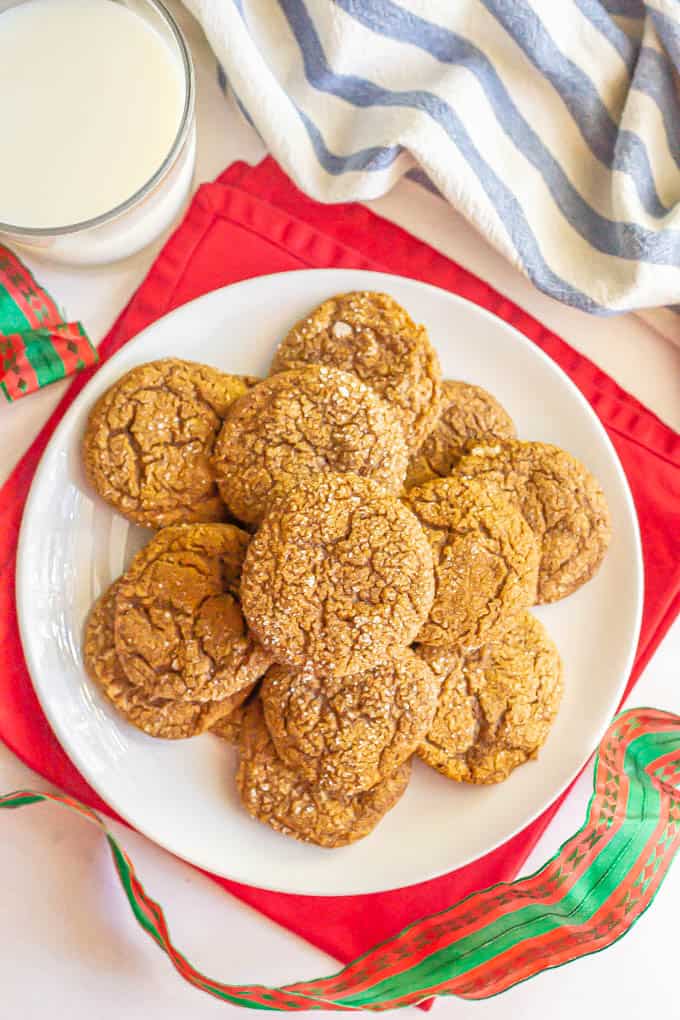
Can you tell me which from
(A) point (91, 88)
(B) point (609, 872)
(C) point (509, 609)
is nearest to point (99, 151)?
(A) point (91, 88)

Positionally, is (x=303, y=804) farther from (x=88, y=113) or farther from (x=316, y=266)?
(x=88, y=113)

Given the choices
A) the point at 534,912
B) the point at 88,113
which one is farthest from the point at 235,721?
the point at 88,113

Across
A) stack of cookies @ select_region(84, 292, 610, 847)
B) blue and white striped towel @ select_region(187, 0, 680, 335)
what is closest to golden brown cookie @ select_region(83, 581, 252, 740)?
stack of cookies @ select_region(84, 292, 610, 847)

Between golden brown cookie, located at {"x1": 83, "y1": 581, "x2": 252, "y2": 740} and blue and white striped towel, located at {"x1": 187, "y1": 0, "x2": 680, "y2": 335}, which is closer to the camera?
golden brown cookie, located at {"x1": 83, "y1": 581, "x2": 252, "y2": 740}

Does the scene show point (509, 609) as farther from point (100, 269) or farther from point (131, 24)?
point (131, 24)

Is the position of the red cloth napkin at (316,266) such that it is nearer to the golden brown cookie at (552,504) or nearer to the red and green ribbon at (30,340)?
the red and green ribbon at (30,340)

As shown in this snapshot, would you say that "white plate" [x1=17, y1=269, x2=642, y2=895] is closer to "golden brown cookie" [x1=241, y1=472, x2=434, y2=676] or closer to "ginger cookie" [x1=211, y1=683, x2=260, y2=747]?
"ginger cookie" [x1=211, y1=683, x2=260, y2=747]
